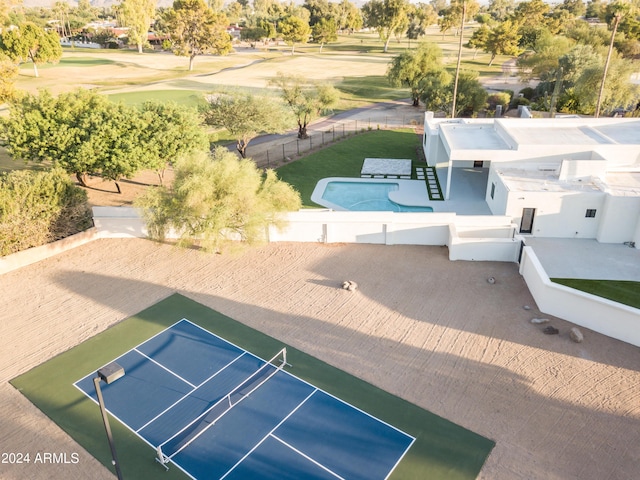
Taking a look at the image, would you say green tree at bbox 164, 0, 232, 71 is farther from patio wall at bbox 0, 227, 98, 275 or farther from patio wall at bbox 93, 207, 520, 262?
patio wall at bbox 0, 227, 98, 275

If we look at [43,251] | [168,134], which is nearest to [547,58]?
[168,134]

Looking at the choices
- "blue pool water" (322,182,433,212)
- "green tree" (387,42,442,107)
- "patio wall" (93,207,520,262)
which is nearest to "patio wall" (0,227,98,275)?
"patio wall" (93,207,520,262)

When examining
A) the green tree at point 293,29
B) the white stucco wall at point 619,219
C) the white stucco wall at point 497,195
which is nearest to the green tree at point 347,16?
the green tree at point 293,29

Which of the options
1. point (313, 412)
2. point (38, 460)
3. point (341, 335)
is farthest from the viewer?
point (341, 335)

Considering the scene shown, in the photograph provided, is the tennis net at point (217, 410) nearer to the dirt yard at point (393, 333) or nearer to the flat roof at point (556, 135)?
the dirt yard at point (393, 333)

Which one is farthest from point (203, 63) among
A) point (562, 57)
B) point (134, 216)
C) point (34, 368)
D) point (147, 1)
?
Result: point (34, 368)

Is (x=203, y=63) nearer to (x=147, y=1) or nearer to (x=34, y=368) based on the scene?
(x=147, y=1)
